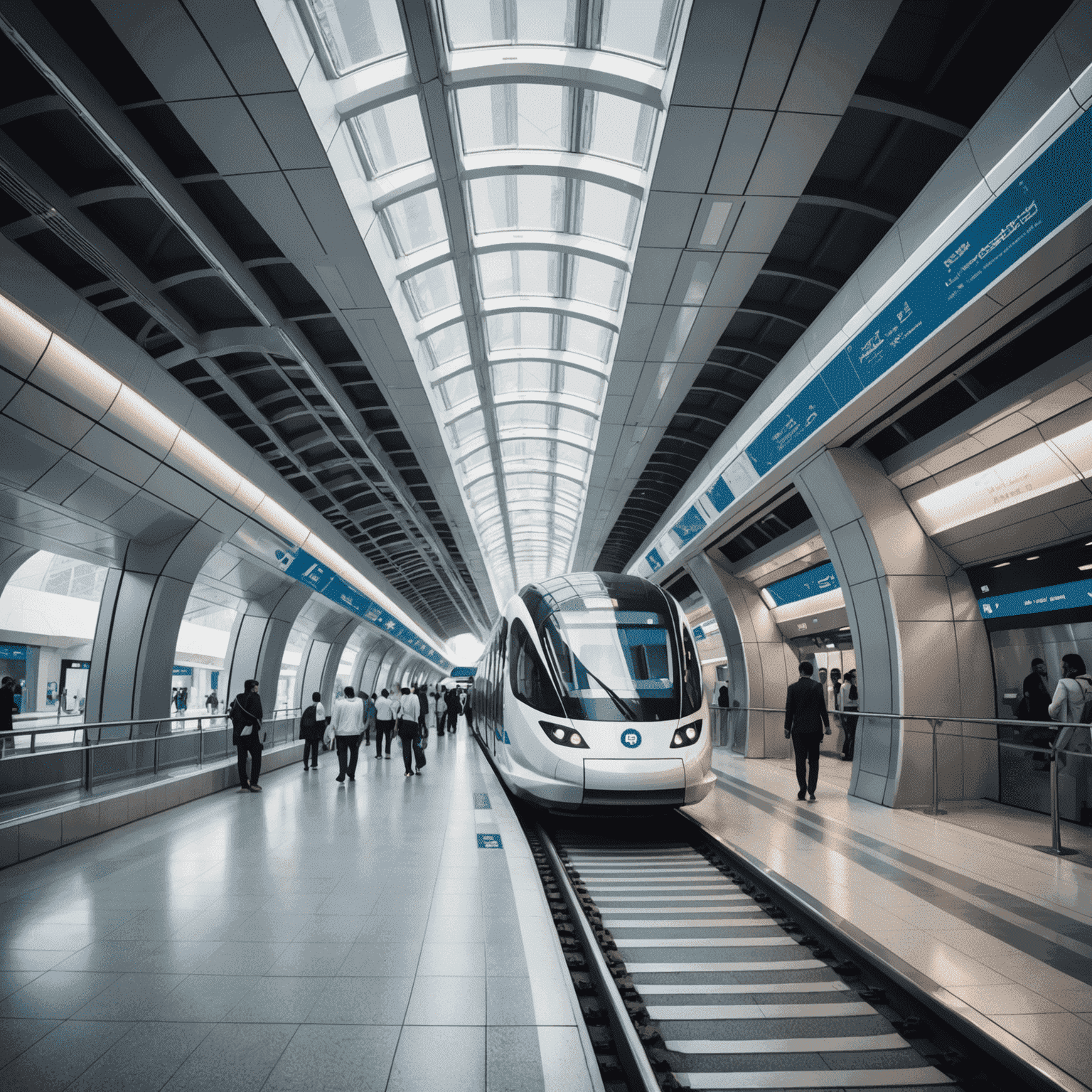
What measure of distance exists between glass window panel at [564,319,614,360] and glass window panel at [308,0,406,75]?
5394 mm

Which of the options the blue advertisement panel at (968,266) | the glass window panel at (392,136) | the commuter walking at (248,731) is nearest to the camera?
the blue advertisement panel at (968,266)

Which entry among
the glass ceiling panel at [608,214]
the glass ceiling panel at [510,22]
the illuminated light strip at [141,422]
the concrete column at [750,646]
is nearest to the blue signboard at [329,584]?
the illuminated light strip at [141,422]

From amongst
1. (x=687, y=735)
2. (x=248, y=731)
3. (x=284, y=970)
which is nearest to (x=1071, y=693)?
(x=687, y=735)

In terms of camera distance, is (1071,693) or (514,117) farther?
(1071,693)

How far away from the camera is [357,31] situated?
5918mm

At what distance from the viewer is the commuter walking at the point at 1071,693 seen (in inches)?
309

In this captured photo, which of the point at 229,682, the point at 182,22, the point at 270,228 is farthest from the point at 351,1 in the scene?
the point at 229,682

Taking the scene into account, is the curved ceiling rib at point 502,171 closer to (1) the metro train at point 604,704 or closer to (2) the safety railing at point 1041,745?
(1) the metro train at point 604,704

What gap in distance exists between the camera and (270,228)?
23.4 ft

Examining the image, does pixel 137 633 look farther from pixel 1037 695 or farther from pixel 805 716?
pixel 1037 695

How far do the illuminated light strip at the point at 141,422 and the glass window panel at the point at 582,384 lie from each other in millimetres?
5765

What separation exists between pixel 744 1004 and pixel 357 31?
23.1 feet

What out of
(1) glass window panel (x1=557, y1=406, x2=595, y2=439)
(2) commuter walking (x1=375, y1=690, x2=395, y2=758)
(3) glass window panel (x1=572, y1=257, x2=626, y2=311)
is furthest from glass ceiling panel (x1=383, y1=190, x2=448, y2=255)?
(2) commuter walking (x1=375, y1=690, x2=395, y2=758)

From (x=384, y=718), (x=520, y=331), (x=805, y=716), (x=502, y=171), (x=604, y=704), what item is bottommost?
(x=384, y=718)
